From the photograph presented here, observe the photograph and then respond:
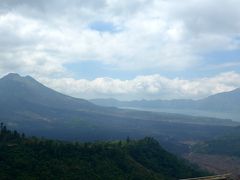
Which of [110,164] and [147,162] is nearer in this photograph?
[110,164]

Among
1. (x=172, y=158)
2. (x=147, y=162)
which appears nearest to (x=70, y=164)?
(x=147, y=162)

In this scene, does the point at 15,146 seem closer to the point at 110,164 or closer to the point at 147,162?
the point at 110,164

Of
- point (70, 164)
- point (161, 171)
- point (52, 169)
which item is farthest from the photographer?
point (161, 171)

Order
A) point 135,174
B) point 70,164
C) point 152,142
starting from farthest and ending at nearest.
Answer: point 152,142
point 135,174
point 70,164

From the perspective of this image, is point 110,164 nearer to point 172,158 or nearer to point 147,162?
point 147,162

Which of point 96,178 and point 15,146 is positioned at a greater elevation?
point 15,146

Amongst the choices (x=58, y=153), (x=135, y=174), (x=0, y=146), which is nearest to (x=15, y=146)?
(x=0, y=146)
